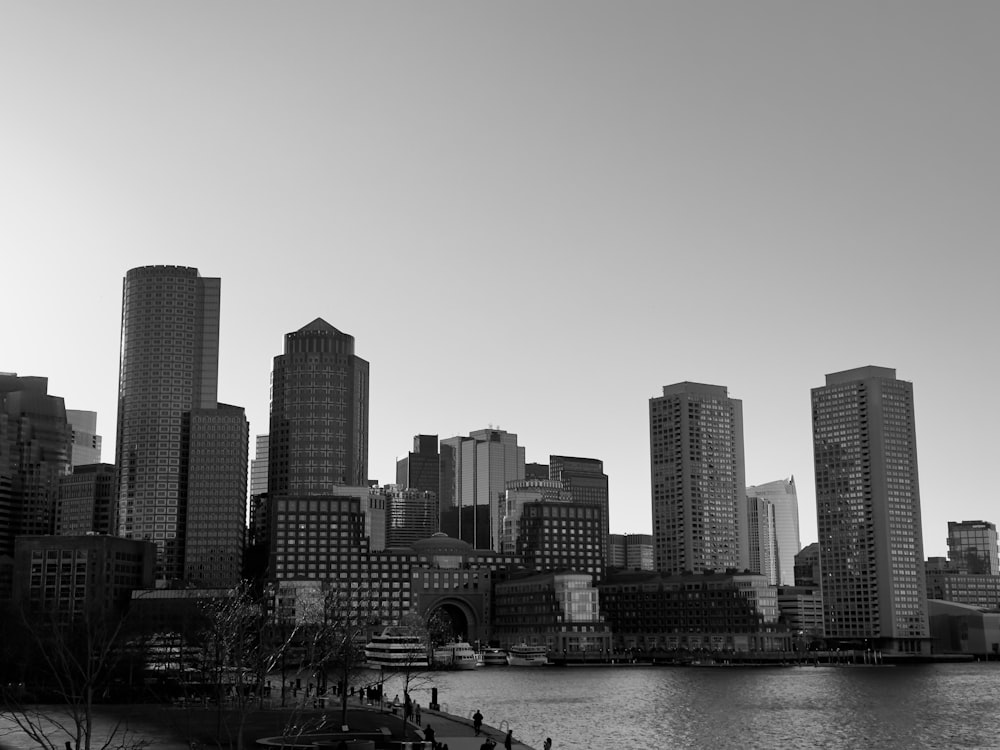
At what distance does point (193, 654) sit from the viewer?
147m

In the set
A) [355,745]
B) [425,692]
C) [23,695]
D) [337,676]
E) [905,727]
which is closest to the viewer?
[355,745]

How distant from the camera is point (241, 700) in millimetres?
60094

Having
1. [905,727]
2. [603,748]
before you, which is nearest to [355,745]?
[603,748]

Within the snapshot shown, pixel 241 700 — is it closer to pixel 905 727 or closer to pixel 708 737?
pixel 708 737

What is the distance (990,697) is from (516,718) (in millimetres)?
84479

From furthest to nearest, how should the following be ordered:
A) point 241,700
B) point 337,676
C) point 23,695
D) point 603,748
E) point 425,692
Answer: point 337,676, point 425,692, point 23,695, point 603,748, point 241,700

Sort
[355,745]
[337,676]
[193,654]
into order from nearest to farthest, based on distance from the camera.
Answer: [355,745] < [193,654] < [337,676]

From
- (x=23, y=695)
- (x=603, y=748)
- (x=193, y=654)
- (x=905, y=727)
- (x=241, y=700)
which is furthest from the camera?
(x=193, y=654)

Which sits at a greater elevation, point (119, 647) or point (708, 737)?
point (119, 647)

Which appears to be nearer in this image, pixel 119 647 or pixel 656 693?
pixel 119 647

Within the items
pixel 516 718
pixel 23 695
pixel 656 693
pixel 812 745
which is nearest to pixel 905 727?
pixel 812 745

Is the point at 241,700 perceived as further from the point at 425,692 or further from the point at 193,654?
the point at 425,692

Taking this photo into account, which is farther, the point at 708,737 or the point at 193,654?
the point at 193,654

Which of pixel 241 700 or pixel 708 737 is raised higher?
pixel 241 700
